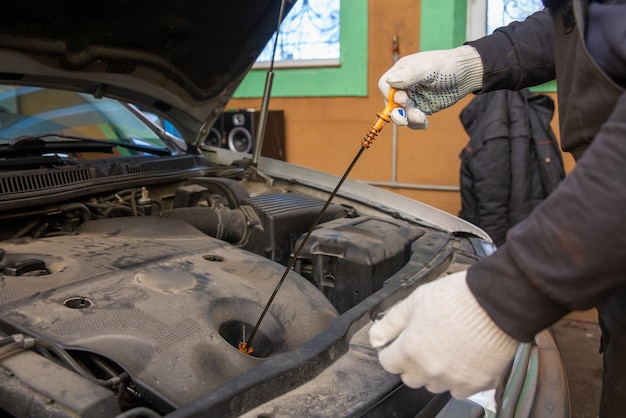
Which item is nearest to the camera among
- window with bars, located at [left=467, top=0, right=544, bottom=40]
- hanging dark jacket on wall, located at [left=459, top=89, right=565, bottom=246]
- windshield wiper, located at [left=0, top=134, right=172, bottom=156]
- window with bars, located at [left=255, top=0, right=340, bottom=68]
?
windshield wiper, located at [left=0, top=134, right=172, bottom=156]

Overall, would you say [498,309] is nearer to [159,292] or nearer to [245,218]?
[159,292]

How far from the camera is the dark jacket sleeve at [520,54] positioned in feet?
4.29

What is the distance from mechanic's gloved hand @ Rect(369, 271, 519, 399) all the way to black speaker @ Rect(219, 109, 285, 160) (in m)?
3.84

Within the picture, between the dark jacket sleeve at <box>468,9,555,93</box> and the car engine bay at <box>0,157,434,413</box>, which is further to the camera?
the dark jacket sleeve at <box>468,9,555,93</box>

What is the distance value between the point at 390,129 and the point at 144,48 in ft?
9.26

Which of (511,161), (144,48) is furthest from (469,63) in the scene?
(511,161)

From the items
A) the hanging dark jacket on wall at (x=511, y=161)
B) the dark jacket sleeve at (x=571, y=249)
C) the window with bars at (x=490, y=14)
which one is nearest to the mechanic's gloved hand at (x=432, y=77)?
the dark jacket sleeve at (x=571, y=249)

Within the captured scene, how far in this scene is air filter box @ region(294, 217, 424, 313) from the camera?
5.24 ft

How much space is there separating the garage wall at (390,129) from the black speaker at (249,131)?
10cm

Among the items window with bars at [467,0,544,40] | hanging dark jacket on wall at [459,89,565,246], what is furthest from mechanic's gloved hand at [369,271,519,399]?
window with bars at [467,0,544,40]

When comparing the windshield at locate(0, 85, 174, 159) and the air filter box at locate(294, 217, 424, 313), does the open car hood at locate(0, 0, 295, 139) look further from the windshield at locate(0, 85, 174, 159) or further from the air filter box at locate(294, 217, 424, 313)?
the air filter box at locate(294, 217, 424, 313)

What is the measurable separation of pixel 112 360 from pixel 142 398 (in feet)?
0.31

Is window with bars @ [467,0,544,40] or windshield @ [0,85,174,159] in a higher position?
window with bars @ [467,0,544,40]

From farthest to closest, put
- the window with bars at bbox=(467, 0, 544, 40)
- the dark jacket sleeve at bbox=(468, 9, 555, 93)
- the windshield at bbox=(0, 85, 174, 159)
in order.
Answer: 1. the window with bars at bbox=(467, 0, 544, 40)
2. the windshield at bbox=(0, 85, 174, 159)
3. the dark jacket sleeve at bbox=(468, 9, 555, 93)
